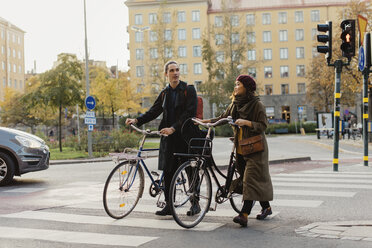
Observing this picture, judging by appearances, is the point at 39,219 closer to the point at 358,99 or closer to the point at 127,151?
the point at 127,151

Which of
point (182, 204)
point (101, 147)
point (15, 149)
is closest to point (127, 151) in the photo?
point (182, 204)

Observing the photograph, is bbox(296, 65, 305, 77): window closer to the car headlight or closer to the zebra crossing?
the zebra crossing

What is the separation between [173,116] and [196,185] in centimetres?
100

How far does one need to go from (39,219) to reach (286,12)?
7371cm

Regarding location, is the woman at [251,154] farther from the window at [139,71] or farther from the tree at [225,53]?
the window at [139,71]

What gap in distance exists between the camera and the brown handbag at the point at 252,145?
5.88 m

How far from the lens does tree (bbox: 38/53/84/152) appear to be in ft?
85.4

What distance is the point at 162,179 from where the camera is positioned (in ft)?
20.8

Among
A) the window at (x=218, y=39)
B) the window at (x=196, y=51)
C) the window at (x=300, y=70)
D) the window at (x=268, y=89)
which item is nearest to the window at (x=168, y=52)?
the window at (x=218, y=39)

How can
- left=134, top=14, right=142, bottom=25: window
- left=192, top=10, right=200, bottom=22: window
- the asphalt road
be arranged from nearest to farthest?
1. the asphalt road
2. left=192, top=10, right=200, bottom=22: window
3. left=134, top=14, right=142, bottom=25: window

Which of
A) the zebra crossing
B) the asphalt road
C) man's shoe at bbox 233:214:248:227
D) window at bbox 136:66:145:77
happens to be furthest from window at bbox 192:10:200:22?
man's shoe at bbox 233:214:248:227

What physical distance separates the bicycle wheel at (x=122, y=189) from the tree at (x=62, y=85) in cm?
2011

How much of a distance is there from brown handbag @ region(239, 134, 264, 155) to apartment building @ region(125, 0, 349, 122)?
225ft

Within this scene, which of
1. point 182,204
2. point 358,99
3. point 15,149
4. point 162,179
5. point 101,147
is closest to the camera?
point 182,204
